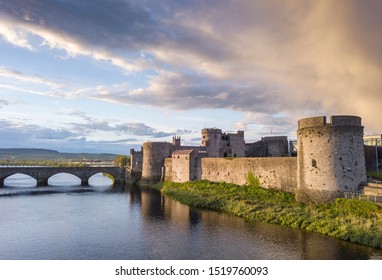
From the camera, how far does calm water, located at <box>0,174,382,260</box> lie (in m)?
19.0

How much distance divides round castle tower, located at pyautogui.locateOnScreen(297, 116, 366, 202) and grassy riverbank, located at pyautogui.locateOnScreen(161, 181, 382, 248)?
4.53 feet

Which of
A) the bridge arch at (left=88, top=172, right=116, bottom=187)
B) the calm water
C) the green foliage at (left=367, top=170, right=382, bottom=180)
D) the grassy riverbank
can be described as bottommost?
the calm water

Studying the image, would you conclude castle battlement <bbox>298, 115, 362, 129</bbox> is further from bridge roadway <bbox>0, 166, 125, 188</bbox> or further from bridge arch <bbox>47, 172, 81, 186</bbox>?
bridge arch <bbox>47, 172, 81, 186</bbox>

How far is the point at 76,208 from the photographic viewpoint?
36312 mm

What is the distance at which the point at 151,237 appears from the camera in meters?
23.0

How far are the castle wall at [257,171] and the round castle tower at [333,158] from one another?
4605 millimetres

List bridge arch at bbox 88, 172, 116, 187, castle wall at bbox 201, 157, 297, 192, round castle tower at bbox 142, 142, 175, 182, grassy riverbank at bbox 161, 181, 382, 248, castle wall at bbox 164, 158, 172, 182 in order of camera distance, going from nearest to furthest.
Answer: grassy riverbank at bbox 161, 181, 382, 248 → castle wall at bbox 201, 157, 297, 192 → castle wall at bbox 164, 158, 172, 182 → round castle tower at bbox 142, 142, 175, 182 → bridge arch at bbox 88, 172, 116, 187

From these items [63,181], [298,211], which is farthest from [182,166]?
[63,181]

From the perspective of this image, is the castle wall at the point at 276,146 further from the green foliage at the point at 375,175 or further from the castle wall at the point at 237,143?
the green foliage at the point at 375,175

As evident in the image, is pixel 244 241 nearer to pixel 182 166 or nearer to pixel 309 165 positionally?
pixel 309 165

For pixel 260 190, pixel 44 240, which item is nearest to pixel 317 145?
pixel 260 190

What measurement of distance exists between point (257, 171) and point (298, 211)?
39.0 feet

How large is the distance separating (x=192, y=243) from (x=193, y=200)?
16973mm

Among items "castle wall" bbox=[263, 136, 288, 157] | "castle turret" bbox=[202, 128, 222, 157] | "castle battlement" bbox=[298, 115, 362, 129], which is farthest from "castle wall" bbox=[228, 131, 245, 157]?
"castle battlement" bbox=[298, 115, 362, 129]
